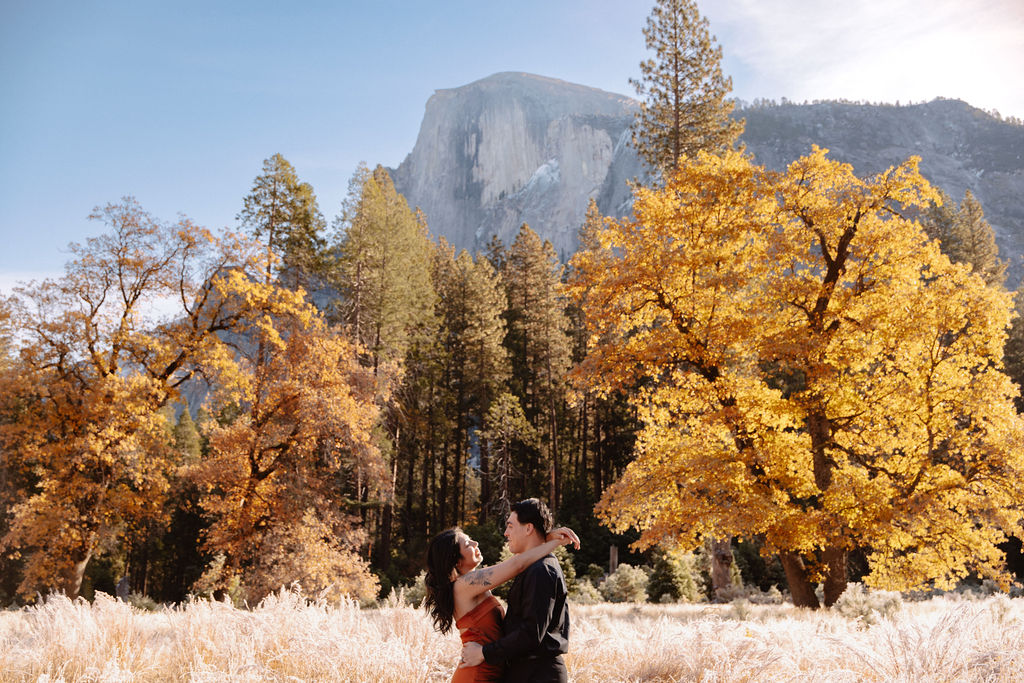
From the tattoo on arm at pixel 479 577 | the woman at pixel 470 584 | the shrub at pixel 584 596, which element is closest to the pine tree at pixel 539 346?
the shrub at pixel 584 596

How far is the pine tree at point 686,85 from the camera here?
73.3ft

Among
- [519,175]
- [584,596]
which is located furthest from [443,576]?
[519,175]

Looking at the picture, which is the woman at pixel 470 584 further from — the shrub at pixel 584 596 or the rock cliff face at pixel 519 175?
the rock cliff face at pixel 519 175

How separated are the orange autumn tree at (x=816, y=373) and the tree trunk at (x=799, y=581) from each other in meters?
0.04

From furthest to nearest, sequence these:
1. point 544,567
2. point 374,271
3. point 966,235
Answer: point 966,235 → point 374,271 → point 544,567

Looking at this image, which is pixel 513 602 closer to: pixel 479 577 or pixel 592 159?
pixel 479 577

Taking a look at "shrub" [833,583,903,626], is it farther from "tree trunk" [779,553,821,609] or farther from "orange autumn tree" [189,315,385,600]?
"orange autumn tree" [189,315,385,600]

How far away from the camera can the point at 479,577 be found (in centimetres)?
333

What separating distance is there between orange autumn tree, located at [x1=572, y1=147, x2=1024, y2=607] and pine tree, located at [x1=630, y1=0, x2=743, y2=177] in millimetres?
11195

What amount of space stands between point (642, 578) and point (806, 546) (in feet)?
44.8

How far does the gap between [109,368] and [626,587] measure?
18143mm

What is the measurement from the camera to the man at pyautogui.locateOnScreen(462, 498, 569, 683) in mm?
3137

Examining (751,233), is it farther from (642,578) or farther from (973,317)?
(642,578)

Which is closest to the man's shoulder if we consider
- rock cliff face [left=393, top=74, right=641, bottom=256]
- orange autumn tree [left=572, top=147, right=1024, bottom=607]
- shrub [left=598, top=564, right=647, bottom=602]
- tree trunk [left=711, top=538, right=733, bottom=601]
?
orange autumn tree [left=572, top=147, right=1024, bottom=607]
